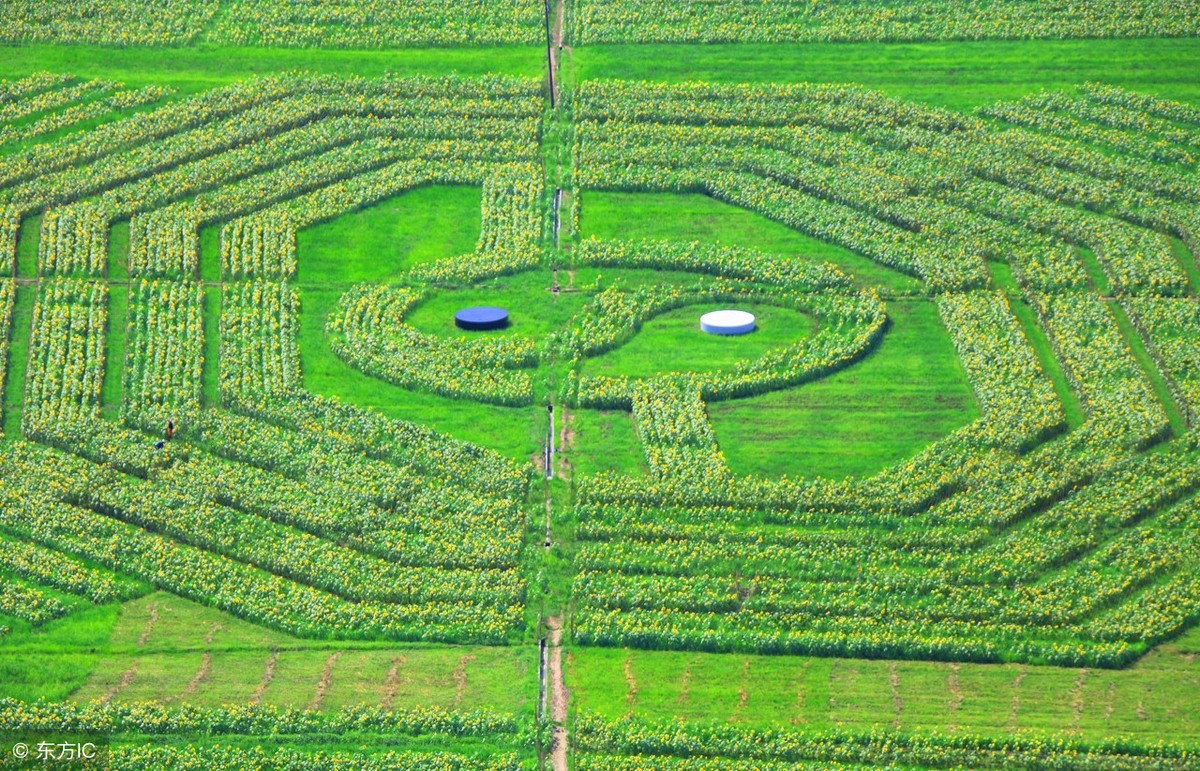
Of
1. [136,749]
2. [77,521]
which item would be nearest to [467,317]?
[77,521]

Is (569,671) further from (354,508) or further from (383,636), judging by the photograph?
(354,508)

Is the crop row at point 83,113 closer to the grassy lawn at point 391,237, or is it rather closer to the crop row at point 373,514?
the grassy lawn at point 391,237

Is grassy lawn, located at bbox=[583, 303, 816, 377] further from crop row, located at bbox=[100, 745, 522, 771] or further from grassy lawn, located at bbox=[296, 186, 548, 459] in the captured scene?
crop row, located at bbox=[100, 745, 522, 771]

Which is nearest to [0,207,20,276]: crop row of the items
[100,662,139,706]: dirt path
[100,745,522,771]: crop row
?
[100,662,139,706]: dirt path

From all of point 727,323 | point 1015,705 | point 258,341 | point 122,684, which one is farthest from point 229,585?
point 1015,705

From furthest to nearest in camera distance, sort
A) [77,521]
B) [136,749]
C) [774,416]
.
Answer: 1. [774,416]
2. [77,521]
3. [136,749]

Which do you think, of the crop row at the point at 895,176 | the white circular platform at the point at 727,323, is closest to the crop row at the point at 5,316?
the crop row at the point at 895,176

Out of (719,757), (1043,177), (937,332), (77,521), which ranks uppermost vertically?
(1043,177)
